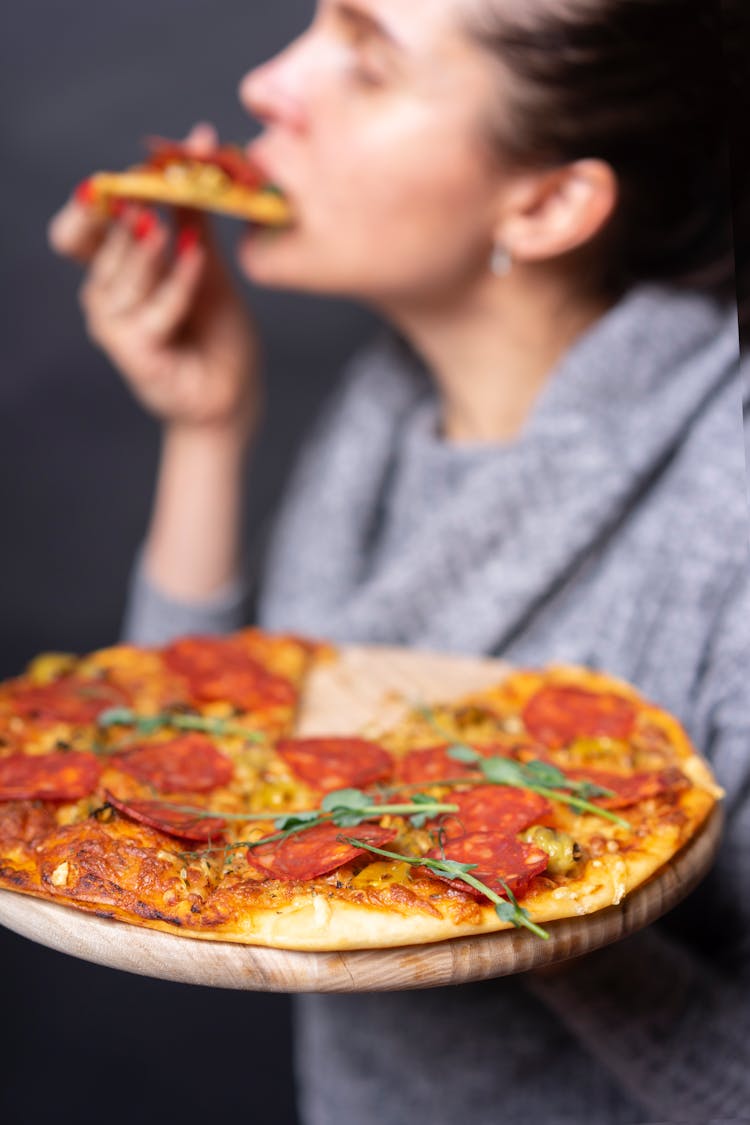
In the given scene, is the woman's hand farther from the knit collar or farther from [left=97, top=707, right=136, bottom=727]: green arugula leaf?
[left=97, top=707, right=136, bottom=727]: green arugula leaf

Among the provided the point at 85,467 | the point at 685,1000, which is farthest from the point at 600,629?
the point at 85,467

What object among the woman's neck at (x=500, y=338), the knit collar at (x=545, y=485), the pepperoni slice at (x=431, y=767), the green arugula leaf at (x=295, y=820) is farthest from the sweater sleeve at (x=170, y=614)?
the green arugula leaf at (x=295, y=820)

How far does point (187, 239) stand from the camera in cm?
178

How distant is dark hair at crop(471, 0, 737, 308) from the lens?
1351 millimetres

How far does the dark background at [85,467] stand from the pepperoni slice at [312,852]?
127cm

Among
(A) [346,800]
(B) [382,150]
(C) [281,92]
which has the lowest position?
(A) [346,800]

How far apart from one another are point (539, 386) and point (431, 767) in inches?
30.6

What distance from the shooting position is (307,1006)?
1.61 meters

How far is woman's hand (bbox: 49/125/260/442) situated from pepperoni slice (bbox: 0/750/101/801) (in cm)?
88

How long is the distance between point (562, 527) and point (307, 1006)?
69 centimetres

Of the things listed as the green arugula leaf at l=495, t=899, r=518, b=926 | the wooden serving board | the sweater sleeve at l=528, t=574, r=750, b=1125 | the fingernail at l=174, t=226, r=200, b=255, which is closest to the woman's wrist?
the fingernail at l=174, t=226, r=200, b=255

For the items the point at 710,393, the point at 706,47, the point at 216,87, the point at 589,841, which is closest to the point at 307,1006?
the point at 589,841

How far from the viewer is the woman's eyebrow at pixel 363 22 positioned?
141 cm

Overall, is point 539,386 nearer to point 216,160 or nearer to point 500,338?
point 500,338
